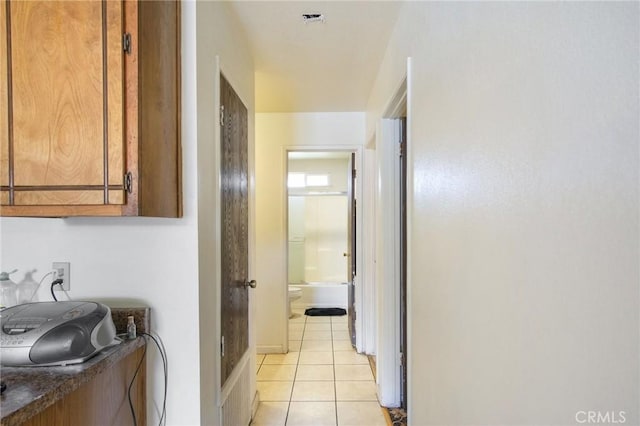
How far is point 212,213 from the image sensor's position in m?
1.57

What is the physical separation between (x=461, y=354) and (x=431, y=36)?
114cm

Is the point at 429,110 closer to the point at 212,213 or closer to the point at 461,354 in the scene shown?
the point at 461,354

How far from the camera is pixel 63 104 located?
113cm

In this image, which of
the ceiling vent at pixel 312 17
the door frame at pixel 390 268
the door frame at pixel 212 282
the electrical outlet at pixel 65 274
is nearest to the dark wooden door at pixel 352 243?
the door frame at pixel 390 268

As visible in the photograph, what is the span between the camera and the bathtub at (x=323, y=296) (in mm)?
5375

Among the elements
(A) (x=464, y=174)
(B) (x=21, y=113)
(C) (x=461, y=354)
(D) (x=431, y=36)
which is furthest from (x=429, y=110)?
(B) (x=21, y=113)

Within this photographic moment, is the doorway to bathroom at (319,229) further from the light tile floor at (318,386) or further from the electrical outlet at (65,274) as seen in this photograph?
the electrical outlet at (65,274)

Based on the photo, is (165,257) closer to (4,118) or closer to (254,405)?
(4,118)

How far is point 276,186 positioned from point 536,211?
295 centimetres

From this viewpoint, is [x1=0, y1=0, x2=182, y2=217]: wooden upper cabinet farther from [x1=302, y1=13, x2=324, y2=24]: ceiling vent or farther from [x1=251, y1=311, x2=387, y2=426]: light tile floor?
[x1=251, y1=311, x2=387, y2=426]: light tile floor

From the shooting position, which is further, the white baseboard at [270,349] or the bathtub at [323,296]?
the bathtub at [323,296]

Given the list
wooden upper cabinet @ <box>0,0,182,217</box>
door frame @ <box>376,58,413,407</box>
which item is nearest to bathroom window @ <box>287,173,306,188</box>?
door frame @ <box>376,58,413,407</box>

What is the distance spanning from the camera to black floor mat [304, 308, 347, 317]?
192 inches

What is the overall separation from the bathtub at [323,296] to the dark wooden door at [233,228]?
3.15 metres
